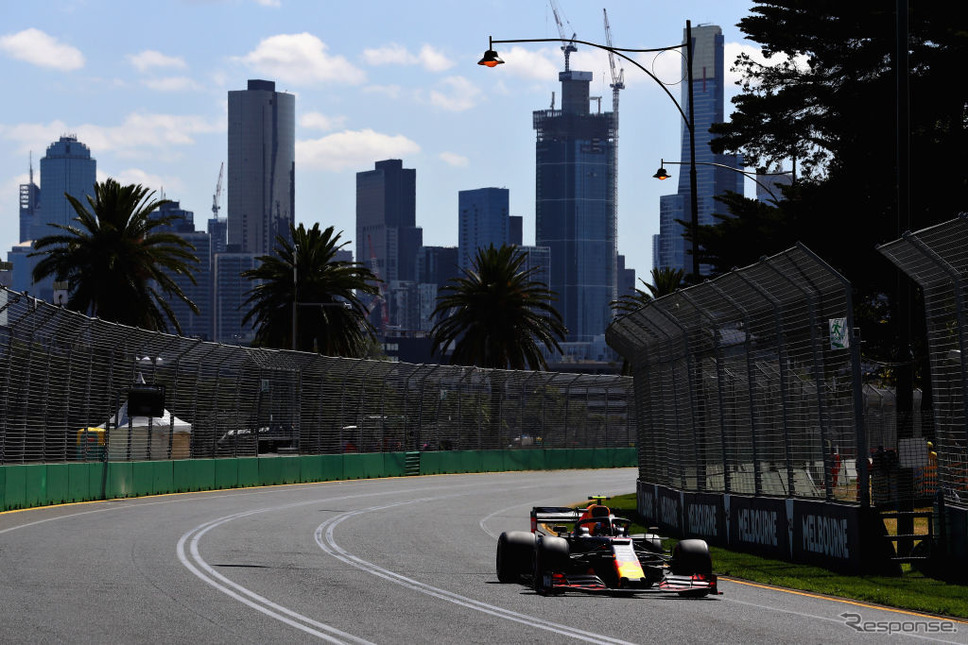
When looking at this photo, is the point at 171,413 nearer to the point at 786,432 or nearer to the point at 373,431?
the point at 373,431

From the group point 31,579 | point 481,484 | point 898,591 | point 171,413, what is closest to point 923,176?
point 481,484

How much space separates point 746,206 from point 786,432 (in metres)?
25.6

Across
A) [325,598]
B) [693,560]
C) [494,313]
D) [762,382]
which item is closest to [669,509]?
[762,382]

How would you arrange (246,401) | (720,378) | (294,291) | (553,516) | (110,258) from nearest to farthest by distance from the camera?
(553,516) < (720,378) < (246,401) < (110,258) < (294,291)

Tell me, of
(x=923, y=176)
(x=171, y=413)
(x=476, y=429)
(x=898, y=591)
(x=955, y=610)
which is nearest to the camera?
(x=955, y=610)

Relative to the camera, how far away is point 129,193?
159 ft

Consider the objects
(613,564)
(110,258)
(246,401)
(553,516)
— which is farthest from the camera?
(110,258)

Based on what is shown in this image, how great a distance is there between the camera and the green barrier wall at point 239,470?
3045cm

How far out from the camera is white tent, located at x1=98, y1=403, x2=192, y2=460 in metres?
35.1

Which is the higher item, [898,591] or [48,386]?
[48,386]

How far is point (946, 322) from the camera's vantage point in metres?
15.7

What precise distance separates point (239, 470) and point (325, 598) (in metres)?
28.3

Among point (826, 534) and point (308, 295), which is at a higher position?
point (308, 295)

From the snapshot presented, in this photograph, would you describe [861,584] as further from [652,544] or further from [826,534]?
[652,544]
